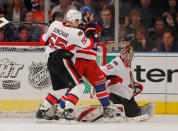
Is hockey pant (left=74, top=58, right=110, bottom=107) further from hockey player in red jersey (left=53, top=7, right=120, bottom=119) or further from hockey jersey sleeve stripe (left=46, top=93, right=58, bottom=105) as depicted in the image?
hockey jersey sleeve stripe (left=46, top=93, right=58, bottom=105)

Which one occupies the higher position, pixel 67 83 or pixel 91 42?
pixel 91 42

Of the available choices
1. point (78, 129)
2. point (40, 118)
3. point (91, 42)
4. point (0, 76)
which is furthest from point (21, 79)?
point (78, 129)

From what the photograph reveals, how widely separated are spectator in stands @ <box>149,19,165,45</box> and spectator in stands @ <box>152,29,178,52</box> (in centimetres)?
6

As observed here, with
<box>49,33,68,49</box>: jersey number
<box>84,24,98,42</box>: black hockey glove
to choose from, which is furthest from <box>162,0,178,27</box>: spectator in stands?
<box>49,33,68,49</box>: jersey number

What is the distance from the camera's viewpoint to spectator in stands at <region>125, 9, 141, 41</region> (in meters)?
6.74

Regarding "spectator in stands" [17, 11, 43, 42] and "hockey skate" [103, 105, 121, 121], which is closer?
"hockey skate" [103, 105, 121, 121]

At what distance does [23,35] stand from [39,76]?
68 cm

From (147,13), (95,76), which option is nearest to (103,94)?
(95,76)

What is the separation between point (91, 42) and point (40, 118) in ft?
3.29

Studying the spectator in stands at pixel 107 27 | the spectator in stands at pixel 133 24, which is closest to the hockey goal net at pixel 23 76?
the spectator in stands at pixel 107 27

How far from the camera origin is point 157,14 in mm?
6891

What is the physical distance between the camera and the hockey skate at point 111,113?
542cm

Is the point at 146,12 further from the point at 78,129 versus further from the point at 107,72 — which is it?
the point at 78,129

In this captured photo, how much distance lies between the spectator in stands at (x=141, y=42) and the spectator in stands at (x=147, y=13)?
108 mm
